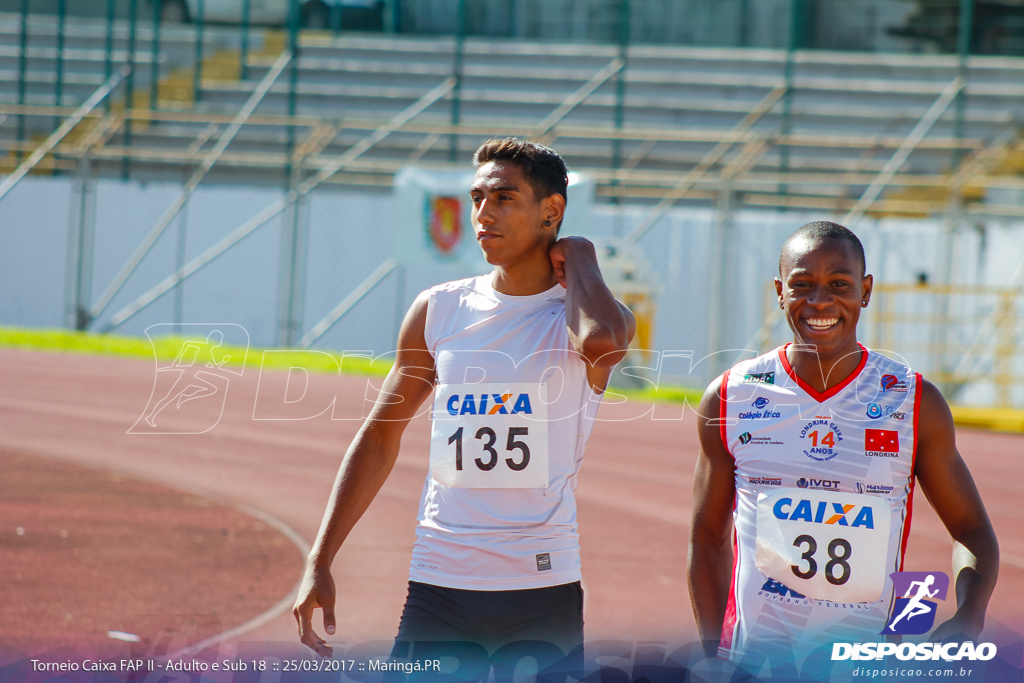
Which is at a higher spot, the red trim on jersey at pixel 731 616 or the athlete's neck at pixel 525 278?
the athlete's neck at pixel 525 278

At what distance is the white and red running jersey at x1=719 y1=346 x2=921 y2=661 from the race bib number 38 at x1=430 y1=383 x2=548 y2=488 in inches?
19.3

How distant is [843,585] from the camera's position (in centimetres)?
271

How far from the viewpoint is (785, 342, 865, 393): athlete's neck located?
2910 millimetres

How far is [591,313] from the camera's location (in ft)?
9.25

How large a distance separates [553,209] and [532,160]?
149 millimetres

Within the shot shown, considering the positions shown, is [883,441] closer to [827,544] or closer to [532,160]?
[827,544]

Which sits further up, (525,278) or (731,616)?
(525,278)

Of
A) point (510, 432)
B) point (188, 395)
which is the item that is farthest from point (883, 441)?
point (188, 395)

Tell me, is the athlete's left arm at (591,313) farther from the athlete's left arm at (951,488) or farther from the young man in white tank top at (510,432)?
the athlete's left arm at (951,488)

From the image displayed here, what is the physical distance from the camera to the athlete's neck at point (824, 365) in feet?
9.55

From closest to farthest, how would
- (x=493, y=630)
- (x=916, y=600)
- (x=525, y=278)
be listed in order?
(x=916, y=600) → (x=493, y=630) → (x=525, y=278)

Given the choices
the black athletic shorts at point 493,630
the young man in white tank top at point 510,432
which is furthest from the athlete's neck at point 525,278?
the black athletic shorts at point 493,630

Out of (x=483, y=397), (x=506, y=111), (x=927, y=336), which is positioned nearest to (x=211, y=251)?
(x=506, y=111)

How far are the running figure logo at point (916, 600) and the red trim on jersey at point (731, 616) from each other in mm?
357
